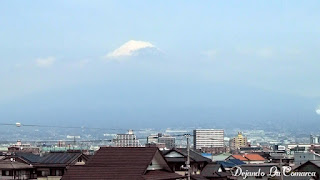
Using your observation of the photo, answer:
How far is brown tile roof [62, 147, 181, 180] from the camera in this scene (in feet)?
77.6

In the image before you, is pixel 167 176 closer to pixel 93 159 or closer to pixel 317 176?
pixel 93 159

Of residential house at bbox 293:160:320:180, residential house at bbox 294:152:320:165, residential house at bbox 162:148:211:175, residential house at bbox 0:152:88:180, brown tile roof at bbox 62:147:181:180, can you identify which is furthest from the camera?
residential house at bbox 294:152:320:165

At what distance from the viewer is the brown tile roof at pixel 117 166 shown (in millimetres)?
23641

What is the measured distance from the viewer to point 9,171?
3328 cm

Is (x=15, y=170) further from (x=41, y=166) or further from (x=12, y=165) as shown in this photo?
(x=41, y=166)

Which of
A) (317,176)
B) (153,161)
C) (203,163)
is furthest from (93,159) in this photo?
(317,176)

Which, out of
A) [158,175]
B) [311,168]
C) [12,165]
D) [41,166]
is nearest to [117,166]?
[158,175]

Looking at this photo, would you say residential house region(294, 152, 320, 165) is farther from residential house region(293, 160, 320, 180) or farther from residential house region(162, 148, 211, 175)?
residential house region(162, 148, 211, 175)

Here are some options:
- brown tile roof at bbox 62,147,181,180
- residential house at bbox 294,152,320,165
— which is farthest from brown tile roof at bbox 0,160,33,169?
residential house at bbox 294,152,320,165

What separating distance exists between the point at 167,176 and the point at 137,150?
179 centimetres

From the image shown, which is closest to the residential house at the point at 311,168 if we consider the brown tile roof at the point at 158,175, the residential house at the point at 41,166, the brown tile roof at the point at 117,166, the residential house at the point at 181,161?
the residential house at the point at 181,161

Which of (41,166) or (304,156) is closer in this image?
(41,166)

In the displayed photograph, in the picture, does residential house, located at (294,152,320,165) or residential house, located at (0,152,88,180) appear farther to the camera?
residential house, located at (294,152,320,165)

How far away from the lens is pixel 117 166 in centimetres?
2428
